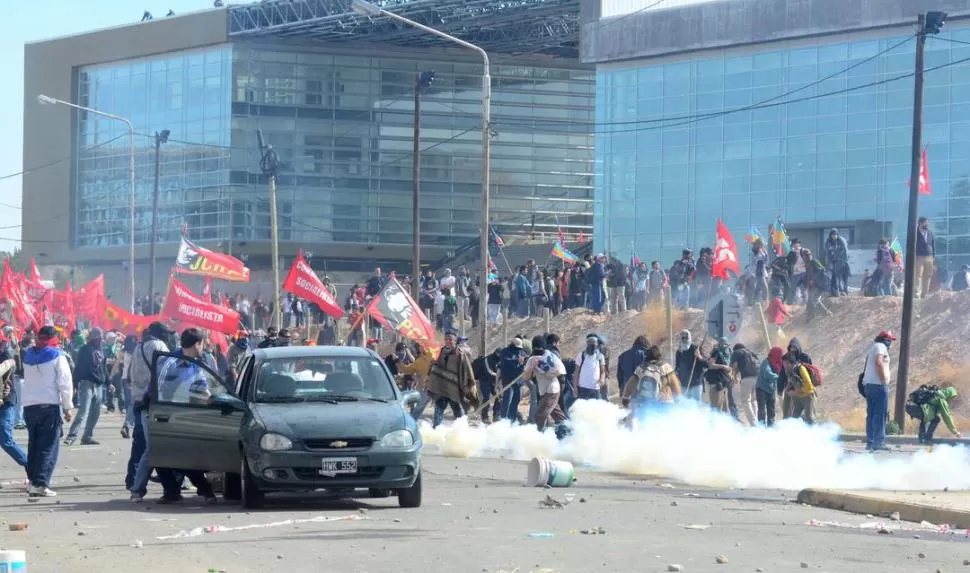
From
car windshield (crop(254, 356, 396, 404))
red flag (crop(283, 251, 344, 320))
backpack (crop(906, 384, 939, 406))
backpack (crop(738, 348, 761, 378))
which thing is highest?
red flag (crop(283, 251, 344, 320))

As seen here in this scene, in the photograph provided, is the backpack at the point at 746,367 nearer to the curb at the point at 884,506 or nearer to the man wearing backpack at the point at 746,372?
the man wearing backpack at the point at 746,372

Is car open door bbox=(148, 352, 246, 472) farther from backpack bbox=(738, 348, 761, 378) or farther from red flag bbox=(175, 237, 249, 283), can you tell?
red flag bbox=(175, 237, 249, 283)

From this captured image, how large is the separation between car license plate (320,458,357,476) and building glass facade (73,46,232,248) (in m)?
62.7

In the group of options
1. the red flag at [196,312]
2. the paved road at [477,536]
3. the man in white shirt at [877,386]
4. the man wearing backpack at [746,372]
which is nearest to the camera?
the paved road at [477,536]

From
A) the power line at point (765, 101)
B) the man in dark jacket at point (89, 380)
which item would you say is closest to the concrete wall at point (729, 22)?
the power line at point (765, 101)

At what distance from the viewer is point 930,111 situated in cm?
4981

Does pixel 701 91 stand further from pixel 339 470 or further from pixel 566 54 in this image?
pixel 339 470

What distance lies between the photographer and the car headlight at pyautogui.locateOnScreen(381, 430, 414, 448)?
44.5ft

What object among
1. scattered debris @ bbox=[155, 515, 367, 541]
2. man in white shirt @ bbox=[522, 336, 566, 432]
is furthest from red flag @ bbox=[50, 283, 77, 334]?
scattered debris @ bbox=[155, 515, 367, 541]

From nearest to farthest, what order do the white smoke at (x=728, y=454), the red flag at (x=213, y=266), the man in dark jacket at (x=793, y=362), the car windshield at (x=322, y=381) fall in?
1. the car windshield at (x=322, y=381)
2. the white smoke at (x=728, y=454)
3. the man in dark jacket at (x=793, y=362)
4. the red flag at (x=213, y=266)

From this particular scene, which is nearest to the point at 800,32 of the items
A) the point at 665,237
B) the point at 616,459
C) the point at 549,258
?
the point at 665,237

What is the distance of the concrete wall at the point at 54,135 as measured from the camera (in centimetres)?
8156

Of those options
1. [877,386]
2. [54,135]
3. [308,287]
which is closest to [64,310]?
[308,287]

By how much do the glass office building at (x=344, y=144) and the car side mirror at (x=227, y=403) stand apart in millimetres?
61289
